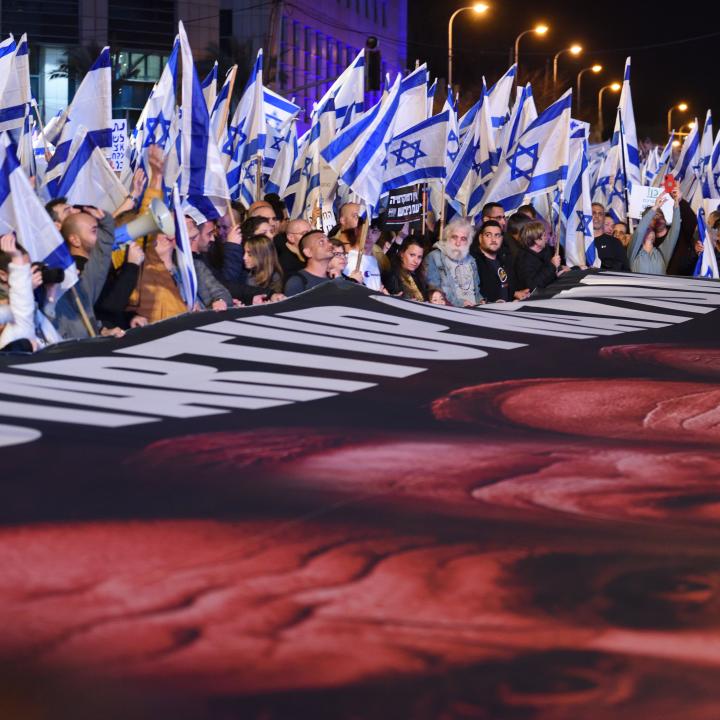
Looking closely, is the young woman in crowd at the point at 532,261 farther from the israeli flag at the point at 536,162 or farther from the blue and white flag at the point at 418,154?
the israeli flag at the point at 536,162

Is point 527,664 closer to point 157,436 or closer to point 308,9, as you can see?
point 157,436

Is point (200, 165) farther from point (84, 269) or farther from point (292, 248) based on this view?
point (84, 269)

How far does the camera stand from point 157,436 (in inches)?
221

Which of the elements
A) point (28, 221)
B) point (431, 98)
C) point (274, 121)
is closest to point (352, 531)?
point (28, 221)

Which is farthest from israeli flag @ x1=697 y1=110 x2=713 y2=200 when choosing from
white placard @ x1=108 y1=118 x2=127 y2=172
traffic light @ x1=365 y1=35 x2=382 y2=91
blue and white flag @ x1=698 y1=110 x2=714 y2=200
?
white placard @ x1=108 y1=118 x2=127 y2=172

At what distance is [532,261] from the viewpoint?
12.6m

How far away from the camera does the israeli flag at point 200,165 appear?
11484 mm

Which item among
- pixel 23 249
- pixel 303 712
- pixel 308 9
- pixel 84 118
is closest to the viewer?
pixel 303 712

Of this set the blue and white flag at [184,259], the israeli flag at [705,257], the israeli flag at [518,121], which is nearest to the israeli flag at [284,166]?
the israeli flag at [518,121]

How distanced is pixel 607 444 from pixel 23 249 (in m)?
3.39

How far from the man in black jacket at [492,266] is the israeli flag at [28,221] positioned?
4.55m

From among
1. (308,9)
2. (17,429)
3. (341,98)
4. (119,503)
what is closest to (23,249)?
(17,429)

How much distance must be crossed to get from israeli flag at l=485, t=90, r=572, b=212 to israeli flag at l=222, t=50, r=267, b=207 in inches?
101

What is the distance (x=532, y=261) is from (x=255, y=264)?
3.30m
